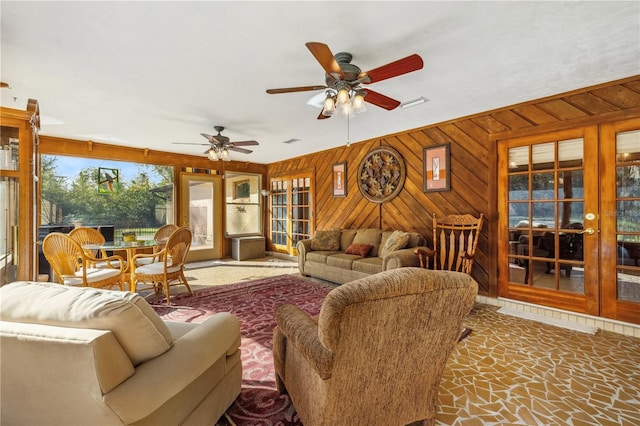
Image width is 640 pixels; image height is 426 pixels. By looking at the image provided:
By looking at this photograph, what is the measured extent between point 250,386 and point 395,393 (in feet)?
3.66

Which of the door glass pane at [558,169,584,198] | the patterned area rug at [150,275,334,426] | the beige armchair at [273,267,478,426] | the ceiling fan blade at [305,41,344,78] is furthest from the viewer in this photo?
the door glass pane at [558,169,584,198]

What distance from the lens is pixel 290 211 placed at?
7207 millimetres

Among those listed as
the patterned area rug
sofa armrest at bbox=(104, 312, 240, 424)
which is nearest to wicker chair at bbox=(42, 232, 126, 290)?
the patterned area rug

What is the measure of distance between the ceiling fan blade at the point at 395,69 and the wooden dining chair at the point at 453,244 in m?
2.33

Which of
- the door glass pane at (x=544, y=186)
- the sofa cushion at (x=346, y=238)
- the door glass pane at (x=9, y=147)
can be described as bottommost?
the sofa cushion at (x=346, y=238)

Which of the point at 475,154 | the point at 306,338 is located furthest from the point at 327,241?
the point at 306,338

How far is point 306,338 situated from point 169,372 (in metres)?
0.57

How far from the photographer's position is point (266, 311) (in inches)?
134

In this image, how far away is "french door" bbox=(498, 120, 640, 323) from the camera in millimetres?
2914

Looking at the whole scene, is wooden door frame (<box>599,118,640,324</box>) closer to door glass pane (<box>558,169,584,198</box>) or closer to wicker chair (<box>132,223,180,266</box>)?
door glass pane (<box>558,169,584,198</box>)

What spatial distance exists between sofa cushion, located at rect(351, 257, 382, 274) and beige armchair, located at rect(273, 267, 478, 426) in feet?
8.52

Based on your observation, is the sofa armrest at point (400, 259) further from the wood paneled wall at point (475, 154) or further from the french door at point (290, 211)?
the french door at point (290, 211)

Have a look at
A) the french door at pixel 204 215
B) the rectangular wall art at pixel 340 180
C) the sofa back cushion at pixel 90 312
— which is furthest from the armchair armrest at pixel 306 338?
the french door at pixel 204 215

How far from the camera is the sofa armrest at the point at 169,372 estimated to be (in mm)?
971
